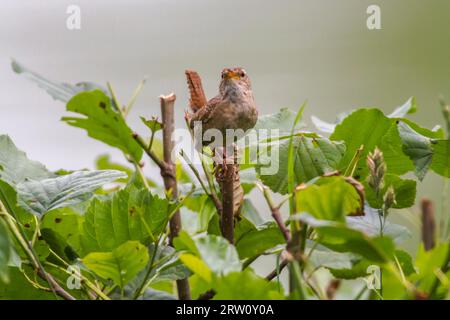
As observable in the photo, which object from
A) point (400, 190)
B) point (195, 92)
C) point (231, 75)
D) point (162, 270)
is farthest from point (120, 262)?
point (231, 75)

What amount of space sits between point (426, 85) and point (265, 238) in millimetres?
4648

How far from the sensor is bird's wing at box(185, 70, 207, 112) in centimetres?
118

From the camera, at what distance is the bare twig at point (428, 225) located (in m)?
0.53

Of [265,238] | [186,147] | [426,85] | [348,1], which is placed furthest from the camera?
[348,1]

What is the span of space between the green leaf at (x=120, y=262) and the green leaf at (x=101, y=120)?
6.3 inches

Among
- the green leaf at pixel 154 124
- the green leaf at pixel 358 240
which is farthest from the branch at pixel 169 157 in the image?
the green leaf at pixel 358 240

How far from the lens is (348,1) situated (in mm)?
6414

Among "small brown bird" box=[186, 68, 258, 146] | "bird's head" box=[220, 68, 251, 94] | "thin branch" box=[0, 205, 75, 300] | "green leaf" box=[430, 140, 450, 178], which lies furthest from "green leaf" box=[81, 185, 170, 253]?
"bird's head" box=[220, 68, 251, 94]

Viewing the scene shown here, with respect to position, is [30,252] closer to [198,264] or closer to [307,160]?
[198,264]

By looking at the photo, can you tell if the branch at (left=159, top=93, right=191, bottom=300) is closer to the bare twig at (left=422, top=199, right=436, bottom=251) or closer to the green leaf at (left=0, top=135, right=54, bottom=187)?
the green leaf at (left=0, top=135, right=54, bottom=187)

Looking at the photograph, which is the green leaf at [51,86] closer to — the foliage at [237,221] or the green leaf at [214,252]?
the foliage at [237,221]

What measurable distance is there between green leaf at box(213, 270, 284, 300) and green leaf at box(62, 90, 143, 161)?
28 centimetres
